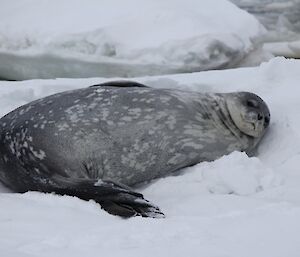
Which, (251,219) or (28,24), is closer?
(251,219)

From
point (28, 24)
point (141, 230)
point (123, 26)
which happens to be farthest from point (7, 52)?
point (141, 230)

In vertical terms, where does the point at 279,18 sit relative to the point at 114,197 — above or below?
below

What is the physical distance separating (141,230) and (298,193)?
2.01 ft

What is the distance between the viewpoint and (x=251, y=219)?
1646 mm

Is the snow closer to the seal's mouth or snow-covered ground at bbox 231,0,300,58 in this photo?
snow-covered ground at bbox 231,0,300,58

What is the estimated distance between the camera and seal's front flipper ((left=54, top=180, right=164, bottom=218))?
1863 millimetres

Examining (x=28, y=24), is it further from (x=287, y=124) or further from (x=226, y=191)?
(x=226, y=191)

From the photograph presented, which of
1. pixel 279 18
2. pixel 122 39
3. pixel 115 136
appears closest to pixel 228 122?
pixel 115 136

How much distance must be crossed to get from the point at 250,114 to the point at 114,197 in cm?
89

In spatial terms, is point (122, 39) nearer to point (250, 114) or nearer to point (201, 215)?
point (250, 114)

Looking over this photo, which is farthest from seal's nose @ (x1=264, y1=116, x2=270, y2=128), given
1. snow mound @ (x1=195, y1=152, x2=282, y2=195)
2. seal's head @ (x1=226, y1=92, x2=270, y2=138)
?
snow mound @ (x1=195, y1=152, x2=282, y2=195)

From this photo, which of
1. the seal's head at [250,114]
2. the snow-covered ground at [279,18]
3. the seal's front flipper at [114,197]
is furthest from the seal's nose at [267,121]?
the snow-covered ground at [279,18]

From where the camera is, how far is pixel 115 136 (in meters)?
2.32

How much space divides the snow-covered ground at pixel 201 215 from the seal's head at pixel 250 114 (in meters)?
0.07
